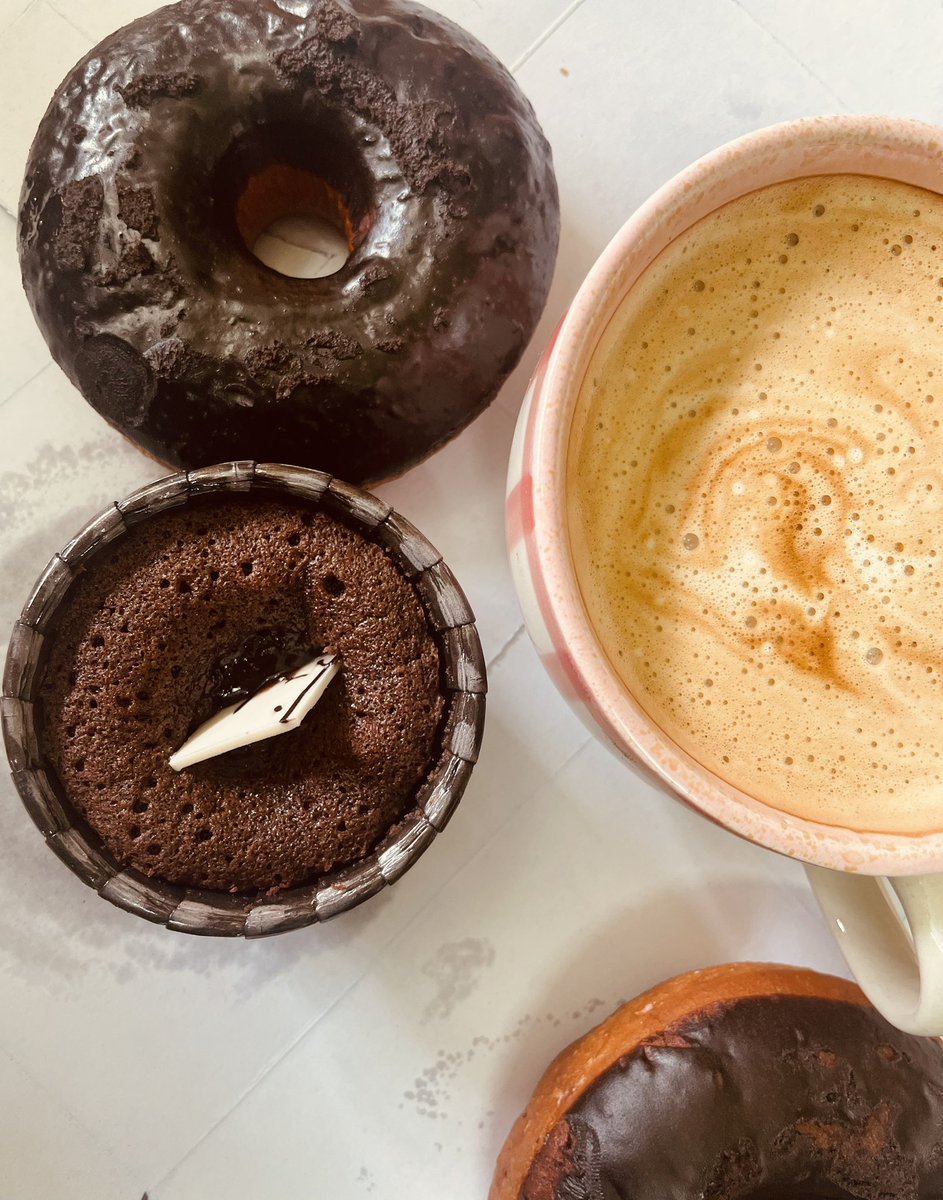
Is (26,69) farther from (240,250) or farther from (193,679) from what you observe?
(193,679)

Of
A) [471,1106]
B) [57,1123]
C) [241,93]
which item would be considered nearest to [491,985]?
[471,1106]

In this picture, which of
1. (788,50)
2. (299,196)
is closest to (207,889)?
(299,196)

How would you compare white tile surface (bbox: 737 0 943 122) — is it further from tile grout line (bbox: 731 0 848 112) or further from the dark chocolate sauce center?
the dark chocolate sauce center

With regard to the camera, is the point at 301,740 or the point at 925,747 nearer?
the point at 925,747

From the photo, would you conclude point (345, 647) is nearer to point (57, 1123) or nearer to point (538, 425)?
point (538, 425)

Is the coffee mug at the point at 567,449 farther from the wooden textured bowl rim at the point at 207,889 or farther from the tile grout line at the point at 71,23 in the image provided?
the tile grout line at the point at 71,23

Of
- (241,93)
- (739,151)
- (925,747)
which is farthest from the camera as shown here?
(241,93)

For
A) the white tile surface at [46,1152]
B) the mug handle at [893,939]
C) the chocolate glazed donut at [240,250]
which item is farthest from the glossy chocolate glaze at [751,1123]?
the chocolate glazed donut at [240,250]

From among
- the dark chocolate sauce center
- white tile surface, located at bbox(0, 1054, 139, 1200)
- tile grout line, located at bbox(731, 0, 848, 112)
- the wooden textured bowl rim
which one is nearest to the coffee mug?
the wooden textured bowl rim
